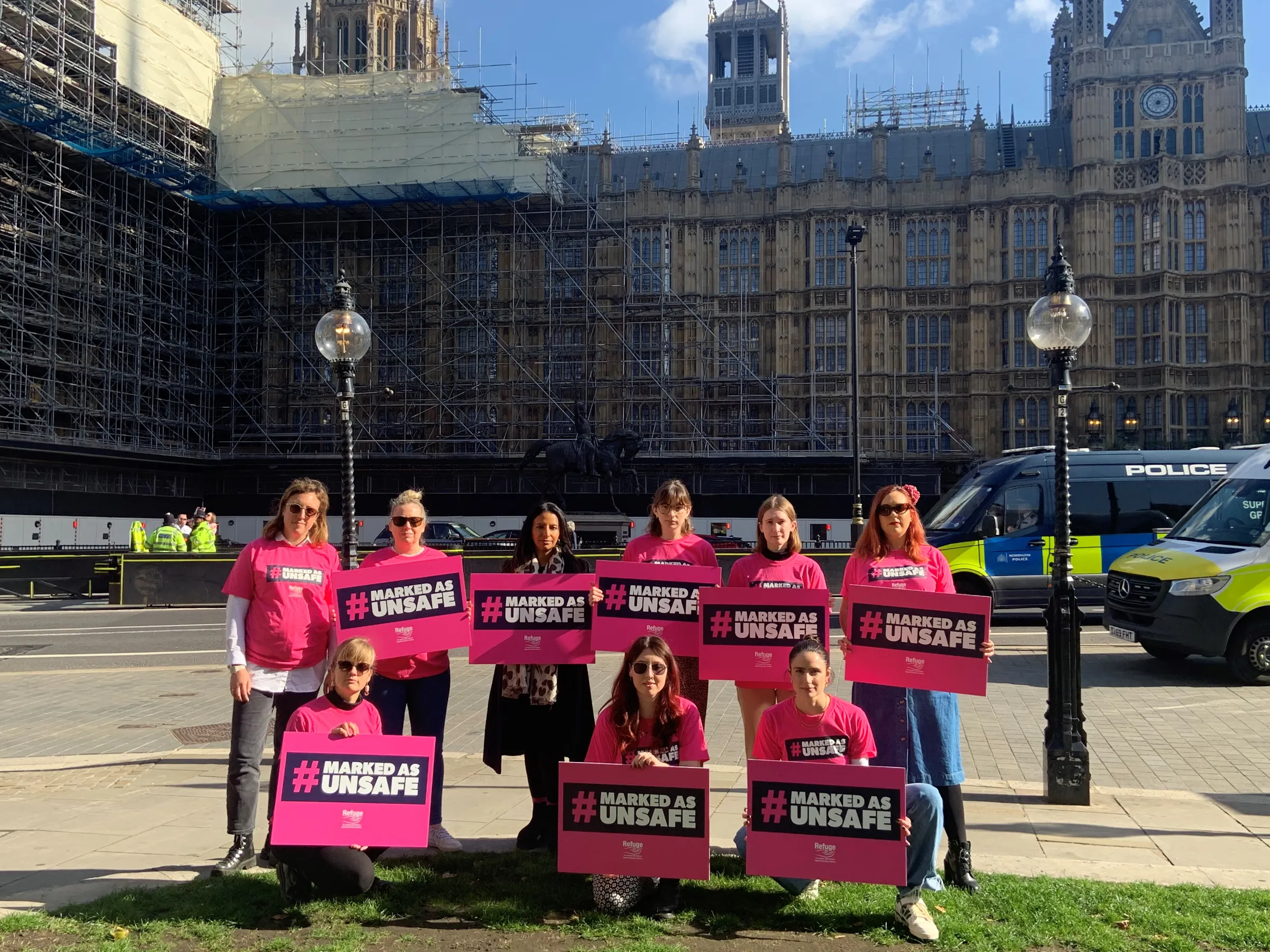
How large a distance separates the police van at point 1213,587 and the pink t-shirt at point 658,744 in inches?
329

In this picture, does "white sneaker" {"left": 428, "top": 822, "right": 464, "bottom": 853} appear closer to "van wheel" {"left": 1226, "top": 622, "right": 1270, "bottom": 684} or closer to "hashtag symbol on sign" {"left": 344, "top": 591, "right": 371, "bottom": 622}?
"hashtag symbol on sign" {"left": 344, "top": 591, "right": 371, "bottom": 622}

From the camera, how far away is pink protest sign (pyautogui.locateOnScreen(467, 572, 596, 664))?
5.87 m

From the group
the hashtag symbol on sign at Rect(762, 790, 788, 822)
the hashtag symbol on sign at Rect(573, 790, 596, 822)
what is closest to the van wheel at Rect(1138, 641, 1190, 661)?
the hashtag symbol on sign at Rect(762, 790, 788, 822)

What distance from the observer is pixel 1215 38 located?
142ft

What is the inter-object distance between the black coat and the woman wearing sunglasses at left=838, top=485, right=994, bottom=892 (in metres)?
1.49

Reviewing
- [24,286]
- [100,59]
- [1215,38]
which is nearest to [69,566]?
[24,286]

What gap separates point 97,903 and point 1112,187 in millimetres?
46086

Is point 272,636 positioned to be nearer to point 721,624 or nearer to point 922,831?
point 721,624

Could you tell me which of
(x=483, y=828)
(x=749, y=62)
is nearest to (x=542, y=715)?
(x=483, y=828)

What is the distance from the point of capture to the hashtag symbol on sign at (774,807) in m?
4.63

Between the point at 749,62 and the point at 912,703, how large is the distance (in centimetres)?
9763

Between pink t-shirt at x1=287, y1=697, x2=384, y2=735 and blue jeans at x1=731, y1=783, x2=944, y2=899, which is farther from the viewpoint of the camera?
pink t-shirt at x1=287, y1=697, x2=384, y2=735

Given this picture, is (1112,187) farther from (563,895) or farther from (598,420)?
(563,895)

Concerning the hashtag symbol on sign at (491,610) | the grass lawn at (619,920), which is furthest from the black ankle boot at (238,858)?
the hashtag symbol on sign at (491,610)
